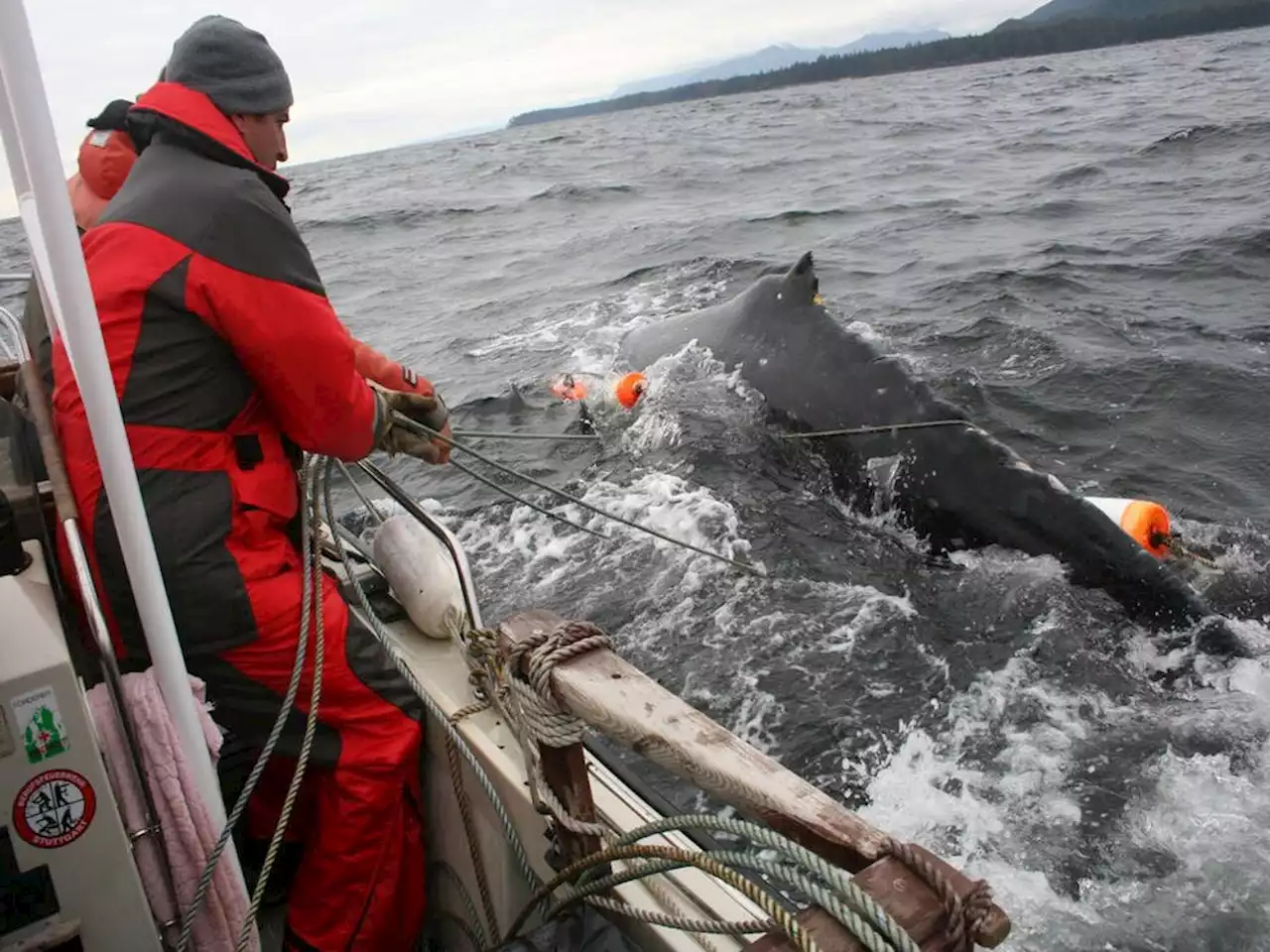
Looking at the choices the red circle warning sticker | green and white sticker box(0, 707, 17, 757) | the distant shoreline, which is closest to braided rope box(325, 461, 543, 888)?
the red circle warning sticker

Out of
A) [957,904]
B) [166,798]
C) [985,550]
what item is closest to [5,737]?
[166,798]

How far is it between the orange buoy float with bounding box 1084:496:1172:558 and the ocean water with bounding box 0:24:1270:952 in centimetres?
37

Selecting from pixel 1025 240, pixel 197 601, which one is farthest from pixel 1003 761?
pixel 1025 240

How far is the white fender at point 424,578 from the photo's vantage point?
12.1ft

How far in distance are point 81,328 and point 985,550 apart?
15.6 feet

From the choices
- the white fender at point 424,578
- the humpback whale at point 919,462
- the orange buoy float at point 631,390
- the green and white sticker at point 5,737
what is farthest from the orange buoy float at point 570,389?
the green and white sticker at point 5,737

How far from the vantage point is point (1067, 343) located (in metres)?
9.56

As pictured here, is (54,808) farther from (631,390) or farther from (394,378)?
(631,390)

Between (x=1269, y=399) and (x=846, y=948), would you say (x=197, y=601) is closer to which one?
(x=846, y=948)

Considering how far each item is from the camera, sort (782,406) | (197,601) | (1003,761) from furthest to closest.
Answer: (782,406) → (1003,761) → (197,601)

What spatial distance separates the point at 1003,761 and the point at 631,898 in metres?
2.48

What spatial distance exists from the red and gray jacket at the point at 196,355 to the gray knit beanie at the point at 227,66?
11 centimetres

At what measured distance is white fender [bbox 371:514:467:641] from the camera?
3678 mm

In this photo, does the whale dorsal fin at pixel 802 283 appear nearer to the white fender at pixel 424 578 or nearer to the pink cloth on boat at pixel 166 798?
the white fender at pixel 424 578
